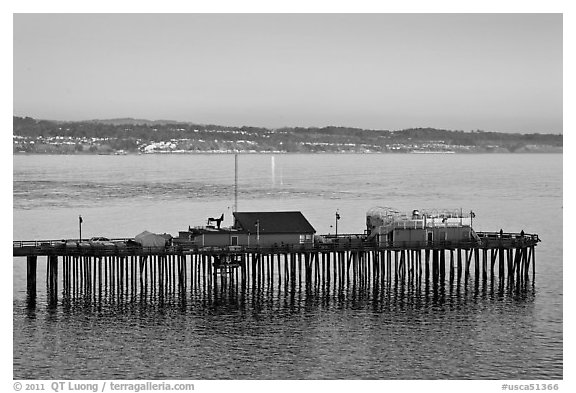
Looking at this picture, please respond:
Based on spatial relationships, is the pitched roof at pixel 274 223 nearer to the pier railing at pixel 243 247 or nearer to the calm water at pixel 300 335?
the pier railing at pixel 243 247

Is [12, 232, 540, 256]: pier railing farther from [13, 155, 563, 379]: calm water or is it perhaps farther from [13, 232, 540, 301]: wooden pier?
[13, 155, 563, 379]: calm water

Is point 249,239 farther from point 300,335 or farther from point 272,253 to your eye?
A: point 300,335

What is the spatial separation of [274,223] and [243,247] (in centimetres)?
352

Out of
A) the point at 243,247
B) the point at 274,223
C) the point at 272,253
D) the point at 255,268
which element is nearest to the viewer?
the point at 272,253

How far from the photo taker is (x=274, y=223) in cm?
8762

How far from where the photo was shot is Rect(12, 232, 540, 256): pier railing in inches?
3290

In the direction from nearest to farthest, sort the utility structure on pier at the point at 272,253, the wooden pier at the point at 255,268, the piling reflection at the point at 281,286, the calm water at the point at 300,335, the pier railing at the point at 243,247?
the calm water at the point at 300,335 → the piling reflection at the point at 281,286 → the pier railing at the point at 243,247 → the wooden pier at the point at 255,268 → the utility structure on pier at the point at 272,253

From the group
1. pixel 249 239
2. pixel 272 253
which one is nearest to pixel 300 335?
pixel 272 253

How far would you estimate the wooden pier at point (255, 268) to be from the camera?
84.0 m

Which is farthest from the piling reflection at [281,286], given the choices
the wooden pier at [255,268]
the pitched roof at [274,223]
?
the pitched roof at [274,223]

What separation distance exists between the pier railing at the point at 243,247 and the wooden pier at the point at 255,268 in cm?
7

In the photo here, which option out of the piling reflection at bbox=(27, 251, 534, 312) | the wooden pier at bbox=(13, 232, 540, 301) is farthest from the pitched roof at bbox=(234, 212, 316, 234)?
the piling reflection at bbox=(27, 251, 534, 312)

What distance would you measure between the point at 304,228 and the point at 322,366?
2298 cm
